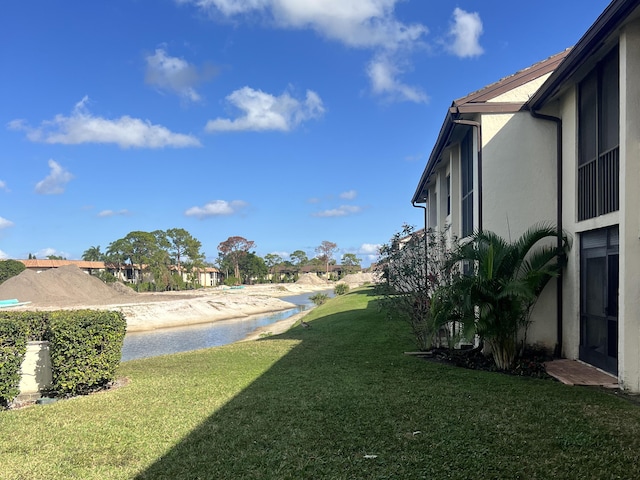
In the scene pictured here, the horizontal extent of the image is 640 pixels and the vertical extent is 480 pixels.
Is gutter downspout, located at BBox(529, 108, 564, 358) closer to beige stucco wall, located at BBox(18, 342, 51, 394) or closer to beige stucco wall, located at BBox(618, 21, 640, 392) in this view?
beige stucco wall, located at BBox(618, 21, 640, 392)

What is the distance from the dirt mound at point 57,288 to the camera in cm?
4112

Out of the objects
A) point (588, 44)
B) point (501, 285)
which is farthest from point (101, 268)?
point (588, 44)

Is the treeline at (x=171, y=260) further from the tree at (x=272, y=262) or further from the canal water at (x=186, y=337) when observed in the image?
the canal water at (x=186, y=337)

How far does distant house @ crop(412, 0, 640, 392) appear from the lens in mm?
5785

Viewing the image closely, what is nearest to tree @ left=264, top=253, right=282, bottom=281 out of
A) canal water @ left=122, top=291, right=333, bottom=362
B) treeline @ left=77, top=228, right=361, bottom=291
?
treeline @ left=77, top=228, right=361, bottom=291

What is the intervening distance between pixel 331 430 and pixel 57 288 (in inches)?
1872

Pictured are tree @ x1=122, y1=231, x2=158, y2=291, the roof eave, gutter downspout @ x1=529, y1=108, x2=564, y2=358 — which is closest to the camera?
the roof eave

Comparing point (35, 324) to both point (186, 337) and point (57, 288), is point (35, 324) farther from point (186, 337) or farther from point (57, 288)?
point (57, 288)

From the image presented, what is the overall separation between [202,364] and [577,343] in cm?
725

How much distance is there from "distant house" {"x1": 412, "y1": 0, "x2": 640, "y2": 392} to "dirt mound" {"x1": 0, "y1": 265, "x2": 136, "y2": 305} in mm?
41898

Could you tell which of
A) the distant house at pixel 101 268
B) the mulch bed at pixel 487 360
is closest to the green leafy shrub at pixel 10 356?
the mulch bed at pixel 487 360

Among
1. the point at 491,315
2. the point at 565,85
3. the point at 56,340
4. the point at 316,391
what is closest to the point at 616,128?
the point at 565,85

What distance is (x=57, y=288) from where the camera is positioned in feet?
143

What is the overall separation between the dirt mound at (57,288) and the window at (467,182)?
3995 centimetres
